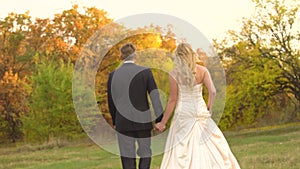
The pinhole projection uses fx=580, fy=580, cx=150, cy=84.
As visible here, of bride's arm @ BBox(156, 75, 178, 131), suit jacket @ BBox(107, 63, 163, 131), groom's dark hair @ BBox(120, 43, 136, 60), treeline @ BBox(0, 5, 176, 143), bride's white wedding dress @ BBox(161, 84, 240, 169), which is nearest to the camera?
bride's arm @ BBox(156, 75, 178, 131)

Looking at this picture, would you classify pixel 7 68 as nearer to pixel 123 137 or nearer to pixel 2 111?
pixel 2 111

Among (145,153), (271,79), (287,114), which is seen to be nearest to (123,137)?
(145,153)

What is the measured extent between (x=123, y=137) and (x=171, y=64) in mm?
1242

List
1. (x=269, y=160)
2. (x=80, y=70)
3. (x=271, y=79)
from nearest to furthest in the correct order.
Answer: (x=80, y=70) < (x=269, y=160) < (x=271, y=79)

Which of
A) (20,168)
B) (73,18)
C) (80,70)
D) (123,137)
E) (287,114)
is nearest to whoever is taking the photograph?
(123,137)

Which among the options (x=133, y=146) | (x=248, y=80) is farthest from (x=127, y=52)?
(x=248, y=80)

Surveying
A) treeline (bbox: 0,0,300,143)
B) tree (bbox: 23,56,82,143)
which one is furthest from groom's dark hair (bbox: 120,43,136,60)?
tree (bbox: 23,56,82,143)

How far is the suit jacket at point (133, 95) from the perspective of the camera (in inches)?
300

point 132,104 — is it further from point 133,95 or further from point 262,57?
point 262,57

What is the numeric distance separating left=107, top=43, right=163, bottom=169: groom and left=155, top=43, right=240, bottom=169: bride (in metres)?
0.24

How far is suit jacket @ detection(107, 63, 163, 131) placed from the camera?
7.62 meters

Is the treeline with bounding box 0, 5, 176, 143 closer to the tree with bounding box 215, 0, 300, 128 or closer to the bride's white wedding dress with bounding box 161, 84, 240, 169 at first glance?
the tree with bounding box 215, 0, 300, 128

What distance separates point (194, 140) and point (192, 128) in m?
0.16

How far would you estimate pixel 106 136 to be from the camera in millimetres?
8750
